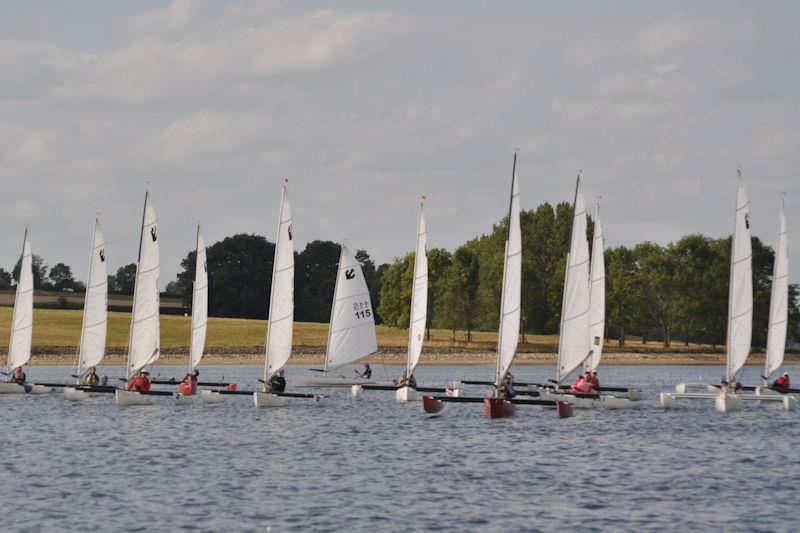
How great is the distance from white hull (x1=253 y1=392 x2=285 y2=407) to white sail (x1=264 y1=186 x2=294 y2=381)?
7.77 feet

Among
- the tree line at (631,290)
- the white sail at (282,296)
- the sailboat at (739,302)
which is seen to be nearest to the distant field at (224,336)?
the tree line at (631,290)

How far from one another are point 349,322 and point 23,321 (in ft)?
67.0

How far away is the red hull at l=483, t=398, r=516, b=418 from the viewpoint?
55.6 m

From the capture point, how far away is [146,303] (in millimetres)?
67375

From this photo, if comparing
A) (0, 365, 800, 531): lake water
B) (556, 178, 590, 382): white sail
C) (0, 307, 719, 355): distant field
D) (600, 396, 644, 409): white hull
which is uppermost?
(556, 178, 590, 382): white sail

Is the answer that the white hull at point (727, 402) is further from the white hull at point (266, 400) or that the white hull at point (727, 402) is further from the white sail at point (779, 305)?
the white hull at point (266, 400)

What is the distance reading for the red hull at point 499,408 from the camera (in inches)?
2188

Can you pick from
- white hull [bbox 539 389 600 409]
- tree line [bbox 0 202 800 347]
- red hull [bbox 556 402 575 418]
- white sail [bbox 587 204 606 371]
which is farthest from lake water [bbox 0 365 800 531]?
tree line [bbox 0 202 800 347]

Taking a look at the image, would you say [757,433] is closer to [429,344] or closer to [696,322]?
[429,344]

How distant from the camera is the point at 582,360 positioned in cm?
6144

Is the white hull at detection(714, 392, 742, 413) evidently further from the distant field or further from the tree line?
the tree line

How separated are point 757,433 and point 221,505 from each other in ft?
92.1

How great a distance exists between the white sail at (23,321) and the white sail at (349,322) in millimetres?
18707

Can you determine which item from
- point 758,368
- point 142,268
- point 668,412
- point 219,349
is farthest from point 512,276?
point 758,368
